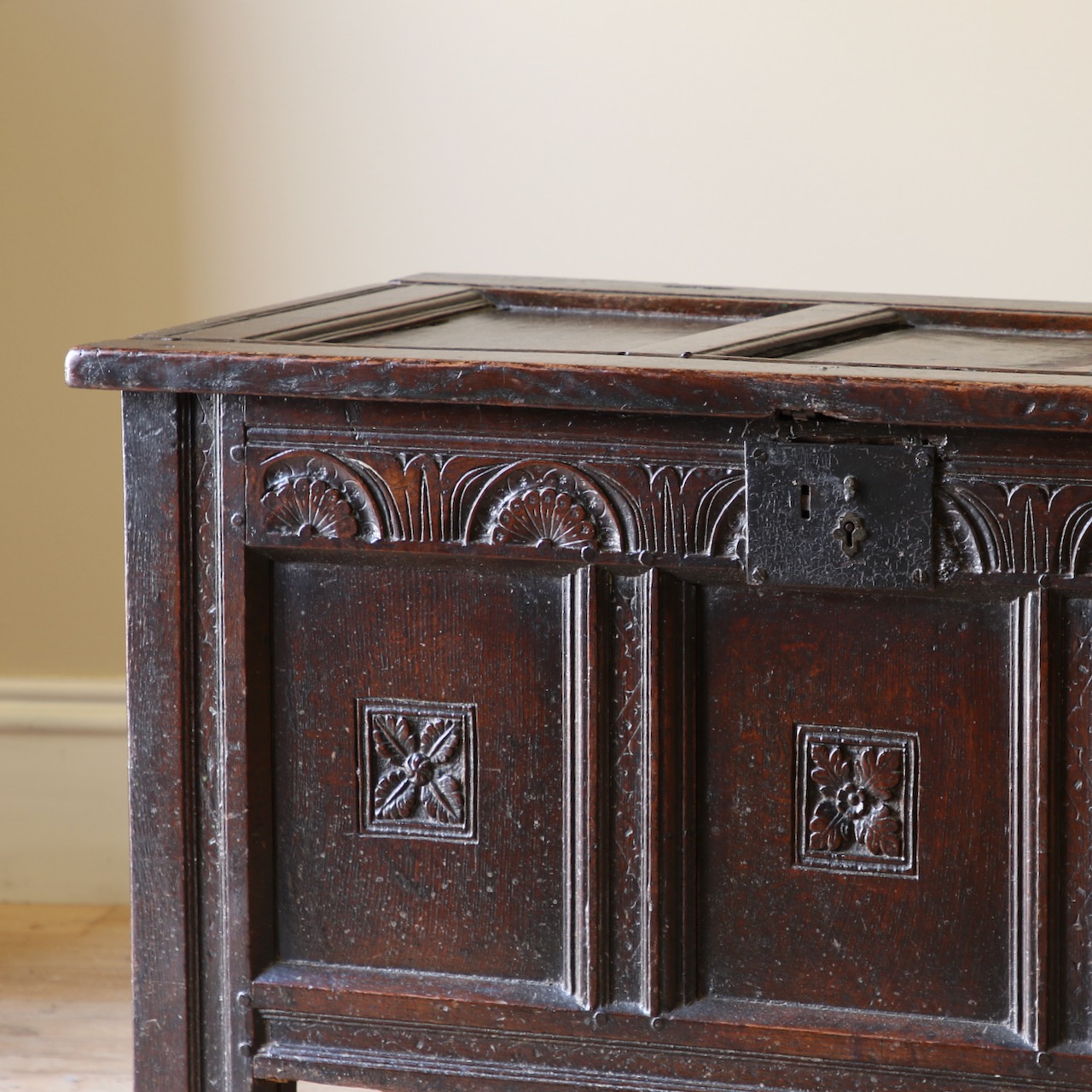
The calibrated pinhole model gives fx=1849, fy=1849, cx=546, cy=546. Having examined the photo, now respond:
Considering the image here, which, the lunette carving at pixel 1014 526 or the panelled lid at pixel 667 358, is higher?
the panelled lid at pixel 667 358

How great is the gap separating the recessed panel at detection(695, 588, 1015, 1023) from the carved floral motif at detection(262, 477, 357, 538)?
10.6 inches

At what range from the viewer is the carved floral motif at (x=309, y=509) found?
4.42ft

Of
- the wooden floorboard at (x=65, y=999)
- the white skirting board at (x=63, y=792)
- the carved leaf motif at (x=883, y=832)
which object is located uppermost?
the carved leaf motif at (x=883, y=832)

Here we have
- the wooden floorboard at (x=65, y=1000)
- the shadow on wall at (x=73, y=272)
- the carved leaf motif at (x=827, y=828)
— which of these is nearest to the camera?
the carved leaf motif at (x=827, y=828)

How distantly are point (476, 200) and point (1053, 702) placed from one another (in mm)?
1187

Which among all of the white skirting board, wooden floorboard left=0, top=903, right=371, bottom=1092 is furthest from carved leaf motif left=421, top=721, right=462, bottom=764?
the white skirting board

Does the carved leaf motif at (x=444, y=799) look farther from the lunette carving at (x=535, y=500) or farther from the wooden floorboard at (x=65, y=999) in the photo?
the wooden floorboard at (x=65, y=999)

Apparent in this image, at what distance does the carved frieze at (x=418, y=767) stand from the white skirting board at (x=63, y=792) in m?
1.05

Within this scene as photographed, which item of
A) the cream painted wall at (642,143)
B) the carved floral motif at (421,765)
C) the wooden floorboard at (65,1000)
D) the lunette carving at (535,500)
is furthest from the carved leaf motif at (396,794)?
the cream painted wall at (642,143)

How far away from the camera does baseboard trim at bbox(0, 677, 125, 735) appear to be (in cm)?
239

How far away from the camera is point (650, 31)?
7.11ft

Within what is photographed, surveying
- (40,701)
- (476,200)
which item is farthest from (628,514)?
(40,701)

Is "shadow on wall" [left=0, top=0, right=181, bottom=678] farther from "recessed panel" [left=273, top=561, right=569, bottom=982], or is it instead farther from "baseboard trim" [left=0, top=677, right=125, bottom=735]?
"recessed panel" [left=273, top=561, right=569, bottom=982]

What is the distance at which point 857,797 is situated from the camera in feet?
4.30
